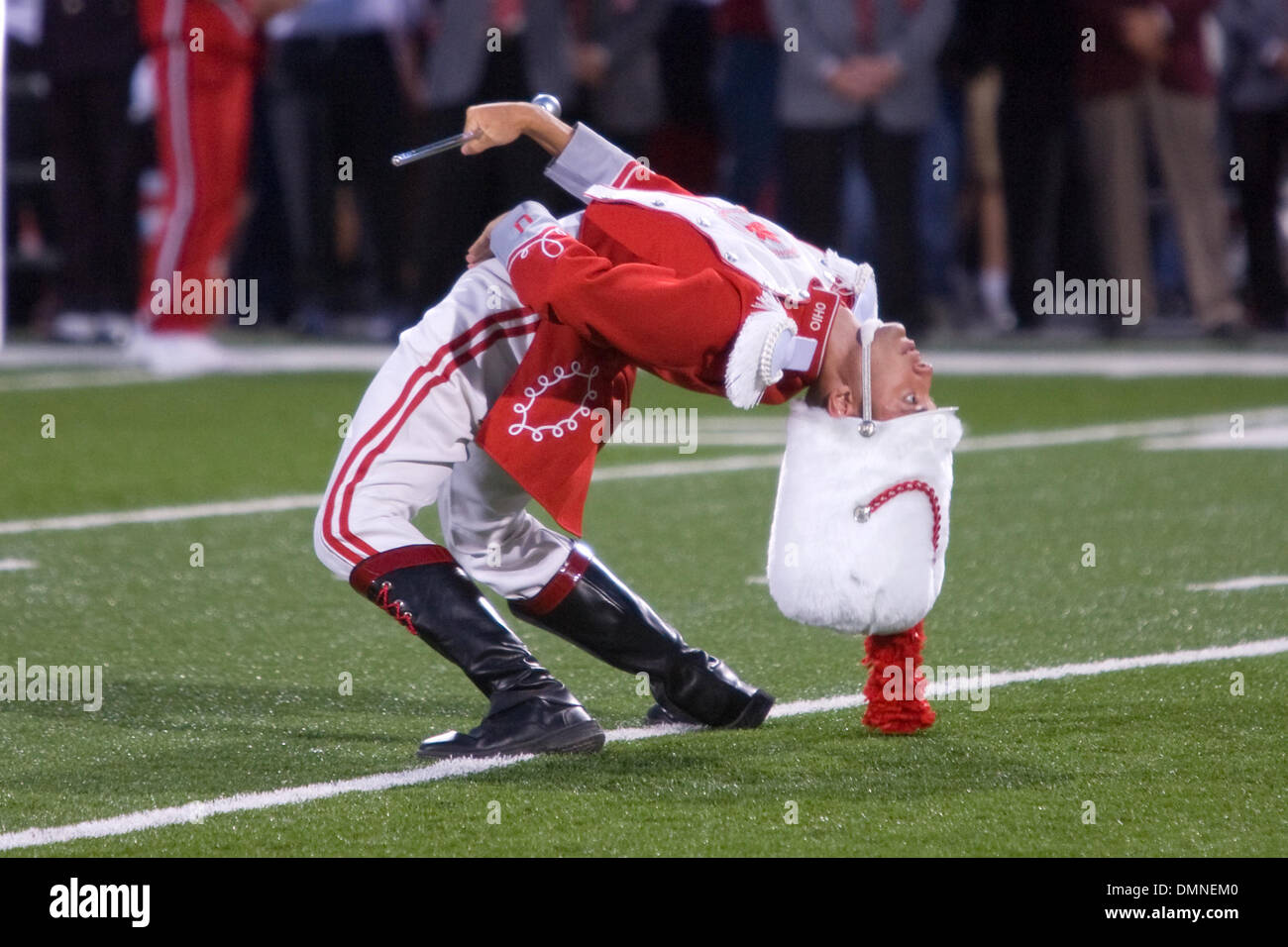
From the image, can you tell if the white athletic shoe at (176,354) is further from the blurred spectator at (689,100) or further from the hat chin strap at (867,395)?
the hat chin strap at (867,395)

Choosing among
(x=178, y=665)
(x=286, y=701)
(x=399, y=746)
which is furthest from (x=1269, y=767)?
(x=178, y=665)

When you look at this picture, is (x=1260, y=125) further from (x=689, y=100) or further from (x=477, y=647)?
(x=477, y=647)

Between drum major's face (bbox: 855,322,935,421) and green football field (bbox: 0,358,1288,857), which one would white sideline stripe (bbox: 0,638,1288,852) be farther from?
drum major's face (bbox: 855,322,935,421)

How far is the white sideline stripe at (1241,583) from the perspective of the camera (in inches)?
223

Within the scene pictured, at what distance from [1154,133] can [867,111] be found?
1.54m

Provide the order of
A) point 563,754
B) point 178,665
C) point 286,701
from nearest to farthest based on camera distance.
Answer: point 563,754 → point 286,701 → point 178,665

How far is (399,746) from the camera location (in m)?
4.21

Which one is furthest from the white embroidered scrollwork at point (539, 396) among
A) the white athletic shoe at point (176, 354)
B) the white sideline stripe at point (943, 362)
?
the white athletic shoe at point (176, 354)

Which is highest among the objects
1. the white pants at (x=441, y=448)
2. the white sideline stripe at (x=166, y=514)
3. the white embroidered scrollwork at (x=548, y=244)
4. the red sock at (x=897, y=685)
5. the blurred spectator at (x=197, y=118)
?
the blurred spectator at (x=197, y=118)

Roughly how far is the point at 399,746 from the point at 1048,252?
921 centimetres

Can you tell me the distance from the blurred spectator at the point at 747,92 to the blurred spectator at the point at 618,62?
0.46m

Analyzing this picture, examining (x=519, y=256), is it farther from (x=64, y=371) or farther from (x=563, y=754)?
(x=64, y=371)

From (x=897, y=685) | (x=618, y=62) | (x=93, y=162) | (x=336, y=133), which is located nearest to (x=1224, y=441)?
(x=897, y=685)

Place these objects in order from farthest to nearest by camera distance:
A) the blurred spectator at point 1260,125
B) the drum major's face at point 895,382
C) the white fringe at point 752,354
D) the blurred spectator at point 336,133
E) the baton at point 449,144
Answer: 1. the blurred spectator at point 336,133
2. the blurred spectator at point 1260,125
3. the baton at point 449,144
4. the drum major's face at point 895,382
5. the white fringe at point 752,354
